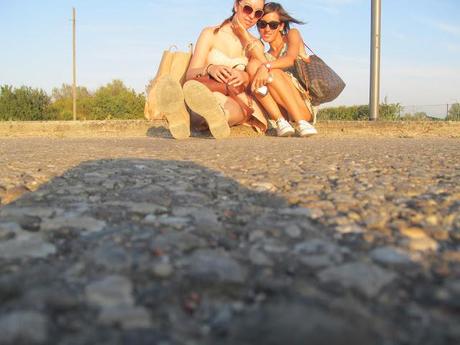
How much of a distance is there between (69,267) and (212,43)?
14.1ft

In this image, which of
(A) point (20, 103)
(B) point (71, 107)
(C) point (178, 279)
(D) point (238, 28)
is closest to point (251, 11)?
(D) point (238, 28)

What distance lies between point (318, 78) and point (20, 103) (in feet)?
48.9

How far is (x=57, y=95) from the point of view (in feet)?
126

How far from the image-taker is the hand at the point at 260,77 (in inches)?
174

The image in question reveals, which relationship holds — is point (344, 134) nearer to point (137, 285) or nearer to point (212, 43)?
point (212, 43)

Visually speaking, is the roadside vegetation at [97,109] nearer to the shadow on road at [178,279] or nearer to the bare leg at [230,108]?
the bare leg at [230,108]

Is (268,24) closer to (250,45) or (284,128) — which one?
(250,45)

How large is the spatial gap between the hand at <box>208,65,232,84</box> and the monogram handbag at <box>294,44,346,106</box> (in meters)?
0.91

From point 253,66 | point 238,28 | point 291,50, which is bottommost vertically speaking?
point 253,66

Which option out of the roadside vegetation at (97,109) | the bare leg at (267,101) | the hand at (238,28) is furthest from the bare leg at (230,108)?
the roadside vegetation at (97,109)

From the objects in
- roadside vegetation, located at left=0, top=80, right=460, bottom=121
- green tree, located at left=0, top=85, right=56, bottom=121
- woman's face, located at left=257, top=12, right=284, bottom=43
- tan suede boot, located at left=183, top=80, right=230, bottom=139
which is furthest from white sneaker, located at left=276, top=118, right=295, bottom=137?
green tree, located at left=0, top=85, right=56, bottom=121

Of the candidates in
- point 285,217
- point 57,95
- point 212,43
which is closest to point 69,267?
point 285,217

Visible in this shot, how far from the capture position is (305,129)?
461 cm

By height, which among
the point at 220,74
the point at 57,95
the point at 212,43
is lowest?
the point at 220,74
